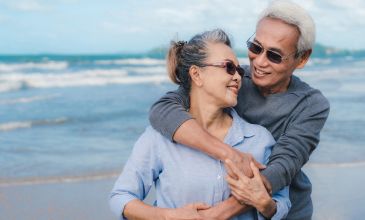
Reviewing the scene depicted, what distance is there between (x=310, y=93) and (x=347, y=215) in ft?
11.4

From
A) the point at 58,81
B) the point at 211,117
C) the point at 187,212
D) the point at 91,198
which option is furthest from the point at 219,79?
the point at 58,81

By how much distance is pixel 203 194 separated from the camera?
2.78 m

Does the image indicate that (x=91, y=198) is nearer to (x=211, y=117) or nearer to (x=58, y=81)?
(x=211, y=117)

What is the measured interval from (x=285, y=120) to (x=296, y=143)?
0.24 m

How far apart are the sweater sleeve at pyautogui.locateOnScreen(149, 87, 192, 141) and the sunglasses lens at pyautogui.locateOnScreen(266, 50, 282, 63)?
19.7 inches

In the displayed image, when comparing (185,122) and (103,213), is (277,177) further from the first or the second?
(103,213)

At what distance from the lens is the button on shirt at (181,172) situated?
278 cm

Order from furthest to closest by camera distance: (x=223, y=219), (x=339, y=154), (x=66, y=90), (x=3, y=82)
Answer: (x=3, y=82)
(x=66, y=90)
(x=339, y=154)
(x=223, y=219)

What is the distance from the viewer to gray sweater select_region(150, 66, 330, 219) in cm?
284

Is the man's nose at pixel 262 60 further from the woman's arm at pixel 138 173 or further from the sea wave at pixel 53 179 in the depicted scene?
the sea wave at pixel 53 179

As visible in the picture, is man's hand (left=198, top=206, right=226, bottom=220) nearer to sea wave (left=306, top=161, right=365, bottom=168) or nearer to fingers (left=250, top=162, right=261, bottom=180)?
fingers (left=250, top=162, right=261, bottom=180)

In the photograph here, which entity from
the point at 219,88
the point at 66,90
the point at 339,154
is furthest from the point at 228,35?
the point at 66,90

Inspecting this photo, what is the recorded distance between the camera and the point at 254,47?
3246 millimetres

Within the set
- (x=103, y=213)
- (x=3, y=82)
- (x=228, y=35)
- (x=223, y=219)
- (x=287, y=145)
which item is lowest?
(x=3, y=82)
